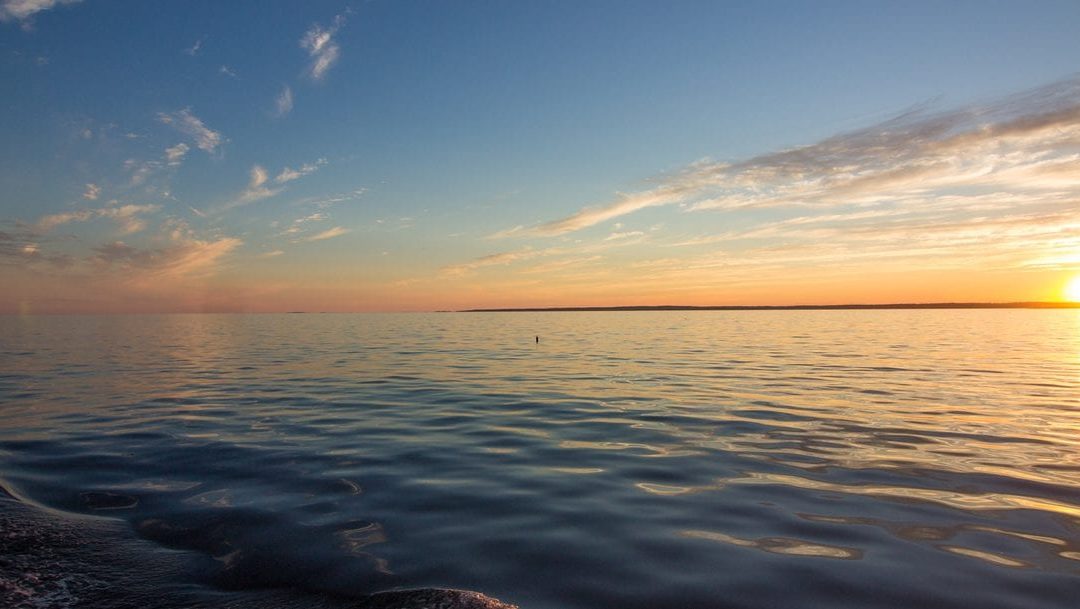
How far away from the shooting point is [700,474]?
9.73 meters

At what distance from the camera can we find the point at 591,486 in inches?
358

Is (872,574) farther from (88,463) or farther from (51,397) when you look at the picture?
(51,397)

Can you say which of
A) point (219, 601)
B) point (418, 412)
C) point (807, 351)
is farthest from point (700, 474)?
point (807, 351)

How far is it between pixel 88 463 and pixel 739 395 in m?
16.8

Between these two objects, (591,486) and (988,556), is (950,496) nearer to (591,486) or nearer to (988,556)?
(988,556)

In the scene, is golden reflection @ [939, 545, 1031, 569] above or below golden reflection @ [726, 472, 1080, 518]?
above

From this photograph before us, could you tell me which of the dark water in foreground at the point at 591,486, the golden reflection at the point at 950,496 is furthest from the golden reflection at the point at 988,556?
the golden reflection at the point at 950,496

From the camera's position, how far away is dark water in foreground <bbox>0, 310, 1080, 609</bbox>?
585 cm

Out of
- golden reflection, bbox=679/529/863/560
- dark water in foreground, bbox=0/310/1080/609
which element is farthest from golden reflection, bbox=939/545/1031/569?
golden reflection, bbox=679/529/863/560

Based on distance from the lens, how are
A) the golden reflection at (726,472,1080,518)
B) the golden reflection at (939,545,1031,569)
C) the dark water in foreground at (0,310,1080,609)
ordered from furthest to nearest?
the golden reflection at (726,472,1080,518) < the golden reflection at (939,545,1031,569) < the dark water in foreground at (0,310,1080,609)

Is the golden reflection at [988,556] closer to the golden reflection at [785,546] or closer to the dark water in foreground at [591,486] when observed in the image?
the dark water in foreground at [591,486]

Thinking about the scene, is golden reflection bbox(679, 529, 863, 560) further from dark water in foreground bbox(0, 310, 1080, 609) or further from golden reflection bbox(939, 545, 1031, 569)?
golden reflection bbox(939, 545, 1031, 569)

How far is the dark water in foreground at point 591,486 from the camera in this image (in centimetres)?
585

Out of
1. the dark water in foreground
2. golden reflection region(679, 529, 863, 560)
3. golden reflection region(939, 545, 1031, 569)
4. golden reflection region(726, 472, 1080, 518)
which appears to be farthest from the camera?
golden reflection region(726, 472, 1080, 518)
